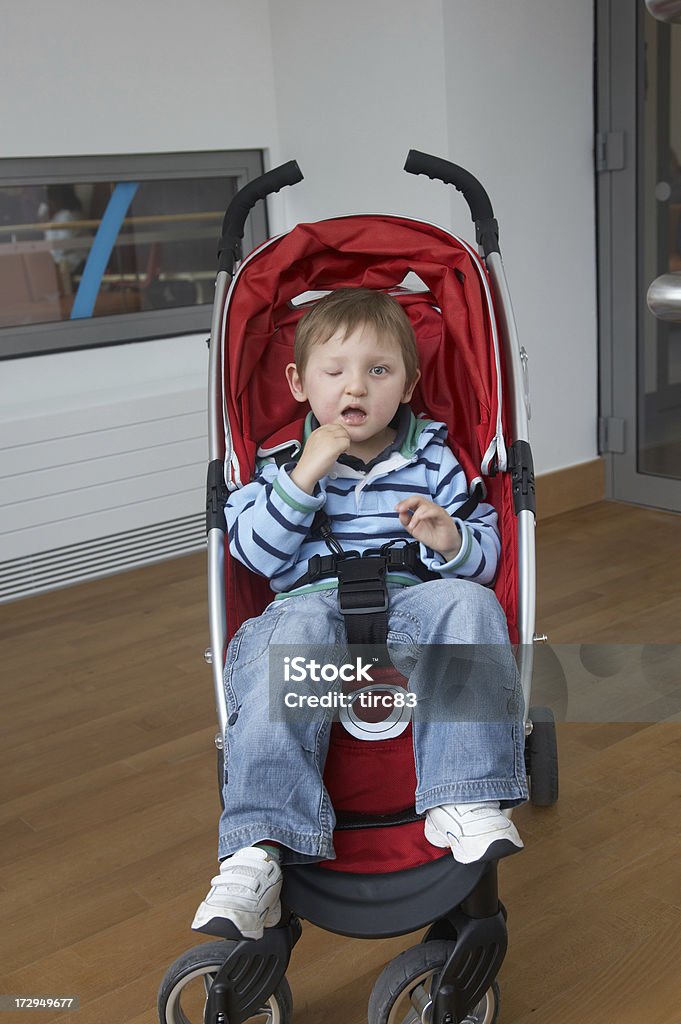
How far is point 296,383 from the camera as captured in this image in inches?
69.0

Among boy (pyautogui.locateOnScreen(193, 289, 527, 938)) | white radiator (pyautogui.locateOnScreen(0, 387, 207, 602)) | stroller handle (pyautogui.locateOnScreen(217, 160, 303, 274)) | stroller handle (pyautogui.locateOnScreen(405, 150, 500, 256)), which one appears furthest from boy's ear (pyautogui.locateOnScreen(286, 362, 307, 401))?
white radiator (pyautogui.locateOnScreen(0, 387, 207, 602))

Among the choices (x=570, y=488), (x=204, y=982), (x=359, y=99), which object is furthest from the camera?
(x=570, y=488)

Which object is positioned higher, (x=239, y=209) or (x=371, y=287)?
(x=239, y=209)

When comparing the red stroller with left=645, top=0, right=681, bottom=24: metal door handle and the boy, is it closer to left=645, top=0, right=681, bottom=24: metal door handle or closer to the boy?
the boy

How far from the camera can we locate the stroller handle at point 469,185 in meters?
1.83

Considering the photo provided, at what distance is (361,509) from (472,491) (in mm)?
192

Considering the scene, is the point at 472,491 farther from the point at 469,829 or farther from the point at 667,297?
the point at 667,297

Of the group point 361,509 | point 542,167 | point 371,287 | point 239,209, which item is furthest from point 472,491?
point 542,167

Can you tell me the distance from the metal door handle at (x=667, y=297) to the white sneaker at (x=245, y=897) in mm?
961

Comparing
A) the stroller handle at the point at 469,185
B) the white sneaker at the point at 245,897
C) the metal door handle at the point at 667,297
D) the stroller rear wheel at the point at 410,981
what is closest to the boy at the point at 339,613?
the white sneaker at the point at 245,897

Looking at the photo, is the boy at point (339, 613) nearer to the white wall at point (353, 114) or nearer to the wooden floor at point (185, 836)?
the wooden floor at point (185, 836)

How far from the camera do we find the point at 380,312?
5.47ft

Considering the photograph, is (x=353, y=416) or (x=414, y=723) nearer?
(x=414, y=723)

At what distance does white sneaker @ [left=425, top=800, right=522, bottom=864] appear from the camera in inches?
48.7
